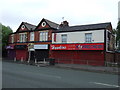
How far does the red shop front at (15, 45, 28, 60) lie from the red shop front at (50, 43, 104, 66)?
24.0 feet

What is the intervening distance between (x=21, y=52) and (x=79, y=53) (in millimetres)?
14639

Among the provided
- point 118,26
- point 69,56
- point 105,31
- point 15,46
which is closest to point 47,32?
point 69,56

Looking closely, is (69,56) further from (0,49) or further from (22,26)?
(0,49)

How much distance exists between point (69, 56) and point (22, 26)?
48.0 ft

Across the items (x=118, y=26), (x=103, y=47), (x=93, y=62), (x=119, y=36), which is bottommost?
(x=93, y=62)

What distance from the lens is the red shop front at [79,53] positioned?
2366cm

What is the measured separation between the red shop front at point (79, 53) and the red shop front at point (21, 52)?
7303mm

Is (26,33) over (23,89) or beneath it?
over

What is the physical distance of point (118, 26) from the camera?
94.9 feet

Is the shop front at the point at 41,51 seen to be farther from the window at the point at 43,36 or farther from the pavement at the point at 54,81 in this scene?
the pavement at the point at 54,81

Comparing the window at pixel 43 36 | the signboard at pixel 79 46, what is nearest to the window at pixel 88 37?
the signboard at pixel 79 46

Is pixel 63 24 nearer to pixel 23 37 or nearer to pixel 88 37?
pixel 23 37

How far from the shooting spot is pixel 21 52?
33969mm

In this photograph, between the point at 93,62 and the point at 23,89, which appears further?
the point at 93,62
